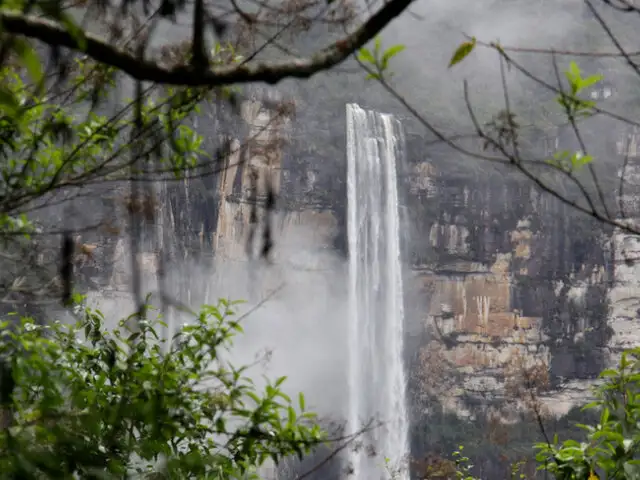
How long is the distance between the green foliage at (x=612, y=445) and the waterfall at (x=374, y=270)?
19.9 m

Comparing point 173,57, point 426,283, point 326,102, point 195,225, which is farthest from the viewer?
point 426,283

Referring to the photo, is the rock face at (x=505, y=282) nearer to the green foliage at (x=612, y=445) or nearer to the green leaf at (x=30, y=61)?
the green foliage at (x=612, y=445)

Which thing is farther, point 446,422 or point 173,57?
point 446,422

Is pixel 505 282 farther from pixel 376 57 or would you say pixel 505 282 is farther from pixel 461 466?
pixel 376 57

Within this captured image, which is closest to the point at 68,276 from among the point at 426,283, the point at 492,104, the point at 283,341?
the point at 283,341

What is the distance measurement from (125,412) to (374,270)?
20.8m

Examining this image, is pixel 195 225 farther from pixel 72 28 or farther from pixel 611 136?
pixel 72 28

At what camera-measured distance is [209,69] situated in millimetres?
1212

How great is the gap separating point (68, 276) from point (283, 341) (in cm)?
2211

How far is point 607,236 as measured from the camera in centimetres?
2462

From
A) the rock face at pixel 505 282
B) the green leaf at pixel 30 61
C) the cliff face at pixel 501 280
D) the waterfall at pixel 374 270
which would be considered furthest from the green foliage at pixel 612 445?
the cliff face at pixel 501 280

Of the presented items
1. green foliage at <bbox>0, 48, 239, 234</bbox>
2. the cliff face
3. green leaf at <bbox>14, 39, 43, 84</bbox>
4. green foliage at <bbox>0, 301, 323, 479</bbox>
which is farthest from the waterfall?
green leaf at <bbox>14, 39, 43, 84</bbox>

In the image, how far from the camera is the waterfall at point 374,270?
71.7 ft

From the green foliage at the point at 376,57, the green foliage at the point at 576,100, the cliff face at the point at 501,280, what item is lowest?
the cliff face at the point at 501,280
